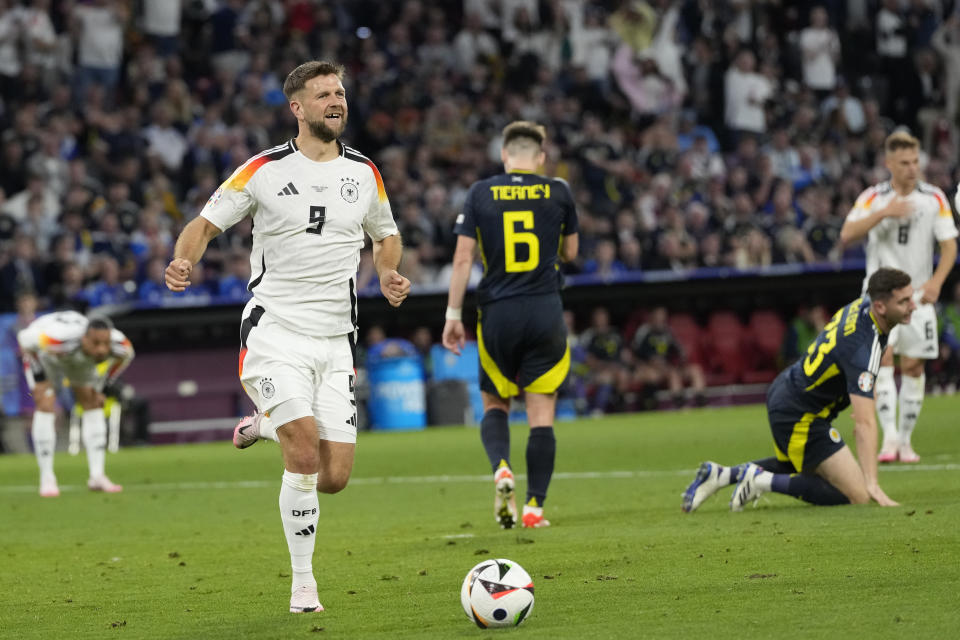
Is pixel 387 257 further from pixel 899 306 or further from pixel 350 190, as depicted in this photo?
pixel 899 306

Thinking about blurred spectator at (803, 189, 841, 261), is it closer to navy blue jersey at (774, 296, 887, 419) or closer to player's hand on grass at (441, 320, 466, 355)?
navy blue jersey at (774, 296, 887, 419)

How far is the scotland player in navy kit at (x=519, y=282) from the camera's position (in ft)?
29.9

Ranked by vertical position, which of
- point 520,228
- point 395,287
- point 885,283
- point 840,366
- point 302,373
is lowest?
point 840,366

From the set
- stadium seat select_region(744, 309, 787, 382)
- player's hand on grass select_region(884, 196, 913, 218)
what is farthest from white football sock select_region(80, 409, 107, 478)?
stadium seat select_region(744, 309, 787, 382)

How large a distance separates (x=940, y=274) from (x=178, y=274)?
24.1 ft

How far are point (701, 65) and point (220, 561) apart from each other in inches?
828

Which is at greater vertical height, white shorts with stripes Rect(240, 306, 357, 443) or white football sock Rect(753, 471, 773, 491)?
white shorts with stripes Rect(240, 306, 357, 443)

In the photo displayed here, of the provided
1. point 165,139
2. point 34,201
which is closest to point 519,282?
point 34,201

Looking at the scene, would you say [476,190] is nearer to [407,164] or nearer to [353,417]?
[353,417]

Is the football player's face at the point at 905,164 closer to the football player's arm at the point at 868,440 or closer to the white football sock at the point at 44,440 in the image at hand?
the football player's arm at the point at 868,440

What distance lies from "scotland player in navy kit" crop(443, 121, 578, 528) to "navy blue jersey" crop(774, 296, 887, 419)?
1457mm

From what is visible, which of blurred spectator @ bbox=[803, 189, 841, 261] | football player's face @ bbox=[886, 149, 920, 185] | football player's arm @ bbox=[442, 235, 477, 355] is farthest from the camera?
blurred spectator @ bbox=[803, 189, 841, 261]

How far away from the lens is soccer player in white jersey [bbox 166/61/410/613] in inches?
243

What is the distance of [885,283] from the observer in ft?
28.6
